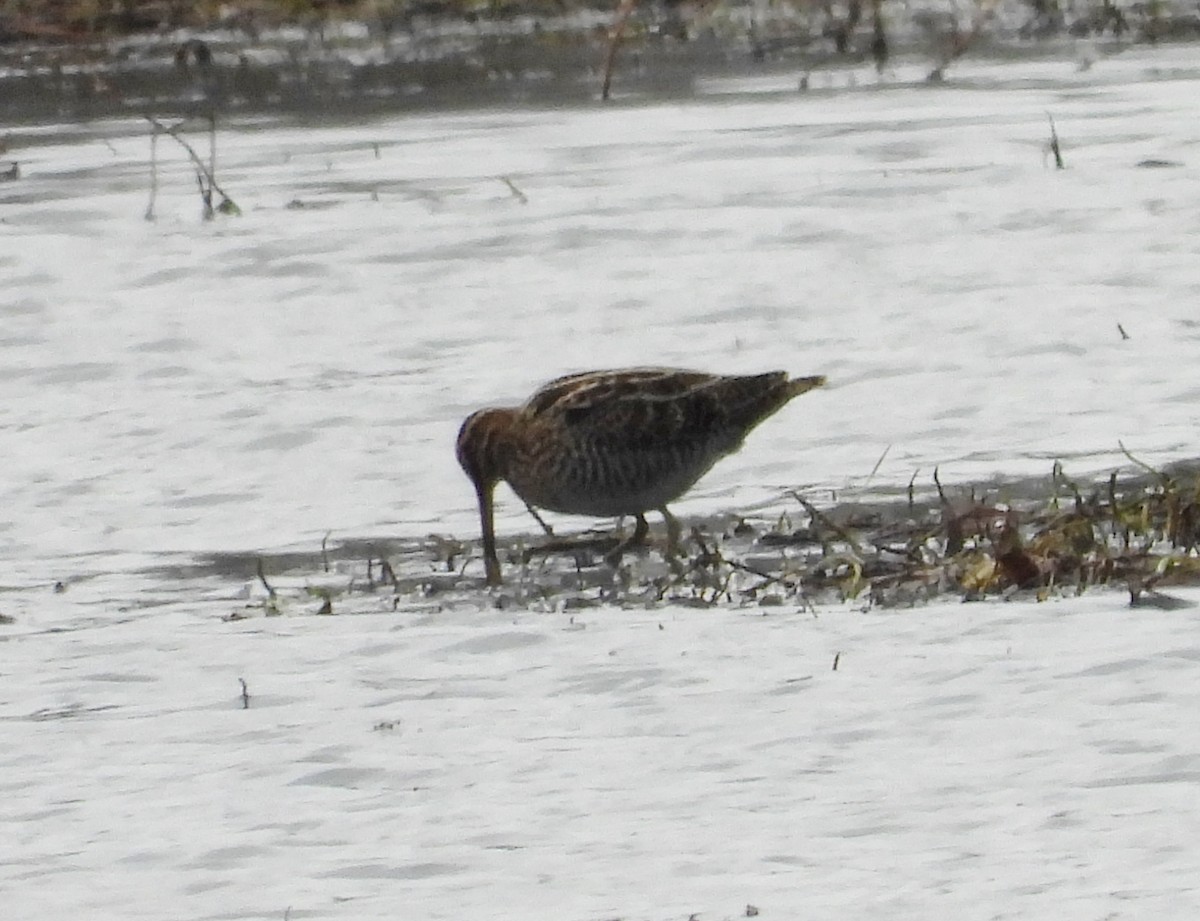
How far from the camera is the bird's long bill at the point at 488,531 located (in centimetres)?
727

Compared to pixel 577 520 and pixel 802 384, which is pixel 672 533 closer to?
pixel 802 384

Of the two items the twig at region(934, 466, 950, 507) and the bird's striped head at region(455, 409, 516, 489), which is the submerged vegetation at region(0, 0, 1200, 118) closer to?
the bird's striped head at region(455, 409, 516, 489)

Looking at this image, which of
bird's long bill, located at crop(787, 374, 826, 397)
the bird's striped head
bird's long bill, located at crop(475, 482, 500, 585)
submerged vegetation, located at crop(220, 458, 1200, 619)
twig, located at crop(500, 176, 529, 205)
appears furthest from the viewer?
twig, located at crop(500, 176, 529, 205)

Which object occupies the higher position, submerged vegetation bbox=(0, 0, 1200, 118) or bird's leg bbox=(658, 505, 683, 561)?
submerged vegetation bbox=(0, 0, 1200, 118)

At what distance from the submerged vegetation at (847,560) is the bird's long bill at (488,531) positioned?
0.15ft

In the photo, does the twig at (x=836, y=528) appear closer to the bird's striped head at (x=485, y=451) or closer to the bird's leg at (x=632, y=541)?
the bird's leg at (x=632, y=541)

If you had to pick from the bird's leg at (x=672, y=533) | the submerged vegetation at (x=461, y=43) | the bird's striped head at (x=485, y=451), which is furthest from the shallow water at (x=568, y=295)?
the submerged vegetation at (x=461, y=43)

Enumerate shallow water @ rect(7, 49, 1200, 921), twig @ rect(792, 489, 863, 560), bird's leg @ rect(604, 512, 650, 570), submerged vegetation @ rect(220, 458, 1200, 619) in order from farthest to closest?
bird's leg @ rect(604, 512, 650, 570), twig @ rect(792, 489, 863, 560), submerged vegetation @ rect(220, 458, 1200, 619), shallow water @ rect(7, 49, 1200, 921)

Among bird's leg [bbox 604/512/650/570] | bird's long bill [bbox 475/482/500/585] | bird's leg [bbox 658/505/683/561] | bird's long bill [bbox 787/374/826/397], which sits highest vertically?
bird's long bill [bbox 787/374/826/397]

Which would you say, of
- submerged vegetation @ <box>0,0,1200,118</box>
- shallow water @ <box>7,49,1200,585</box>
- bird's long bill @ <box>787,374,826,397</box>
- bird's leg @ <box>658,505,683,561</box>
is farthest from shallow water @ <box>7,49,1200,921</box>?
submerged vegetation @ <box>0,0,1200,118</box>

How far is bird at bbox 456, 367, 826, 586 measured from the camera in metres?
7.63

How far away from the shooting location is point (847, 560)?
7027 millimetres

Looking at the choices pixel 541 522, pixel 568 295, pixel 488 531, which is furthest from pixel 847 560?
pixel 568 295

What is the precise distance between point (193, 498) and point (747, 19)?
1271cm
